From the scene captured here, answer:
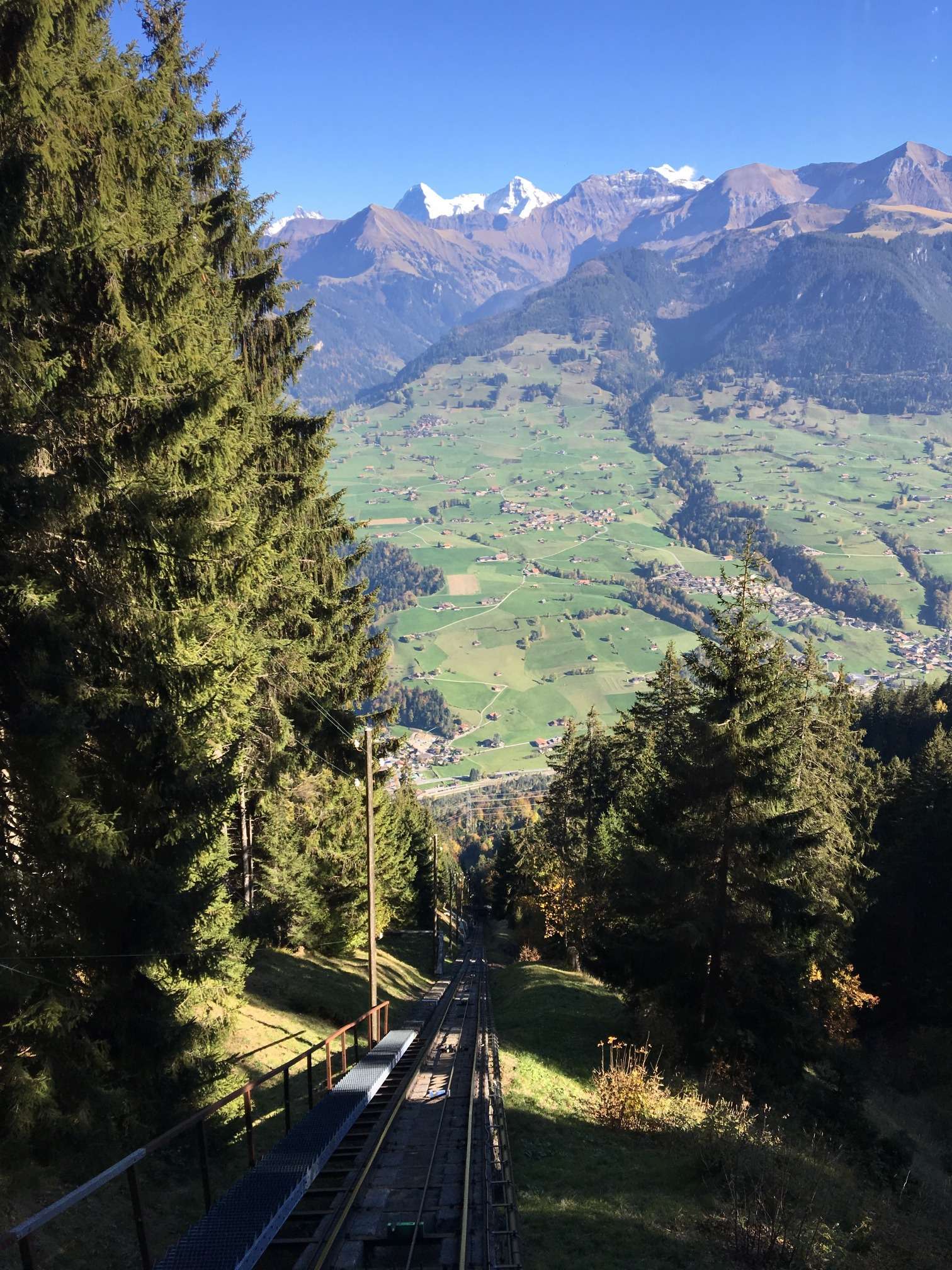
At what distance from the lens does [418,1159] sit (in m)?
11.8

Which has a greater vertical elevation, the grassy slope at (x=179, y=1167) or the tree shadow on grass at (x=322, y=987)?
the grassy slope at (x=179, y=1167)

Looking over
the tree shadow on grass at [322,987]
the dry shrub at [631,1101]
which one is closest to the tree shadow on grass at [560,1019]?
the dry shrub at [631,1101]

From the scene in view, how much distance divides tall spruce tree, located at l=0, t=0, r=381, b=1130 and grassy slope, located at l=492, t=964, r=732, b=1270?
512 cm

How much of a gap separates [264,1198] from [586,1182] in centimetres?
522

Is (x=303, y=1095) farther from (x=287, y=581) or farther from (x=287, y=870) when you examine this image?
(x=287, y=581)

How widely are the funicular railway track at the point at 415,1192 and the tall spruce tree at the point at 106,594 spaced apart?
250cm

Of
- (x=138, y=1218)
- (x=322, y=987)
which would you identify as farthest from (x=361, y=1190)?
(x=322, y=987)

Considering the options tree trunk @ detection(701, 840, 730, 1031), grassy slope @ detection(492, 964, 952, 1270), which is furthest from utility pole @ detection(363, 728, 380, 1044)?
tree trunk @ detection(701, 840, 730, 1031)

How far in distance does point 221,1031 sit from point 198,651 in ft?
18.5

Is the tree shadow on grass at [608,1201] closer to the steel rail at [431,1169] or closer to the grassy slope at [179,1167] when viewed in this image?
the steel rail at [431,1169]

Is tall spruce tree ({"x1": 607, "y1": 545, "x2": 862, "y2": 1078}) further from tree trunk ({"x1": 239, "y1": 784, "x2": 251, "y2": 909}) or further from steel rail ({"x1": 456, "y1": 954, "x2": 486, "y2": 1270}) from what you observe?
tree trunk ({"x1": 239, "y1": 784, "x2": 251, "y2": 909})

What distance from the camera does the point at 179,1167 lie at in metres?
11.1

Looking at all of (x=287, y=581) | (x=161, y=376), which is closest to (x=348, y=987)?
(x=287, y=581)

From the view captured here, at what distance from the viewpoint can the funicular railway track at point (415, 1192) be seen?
8.70 metres
